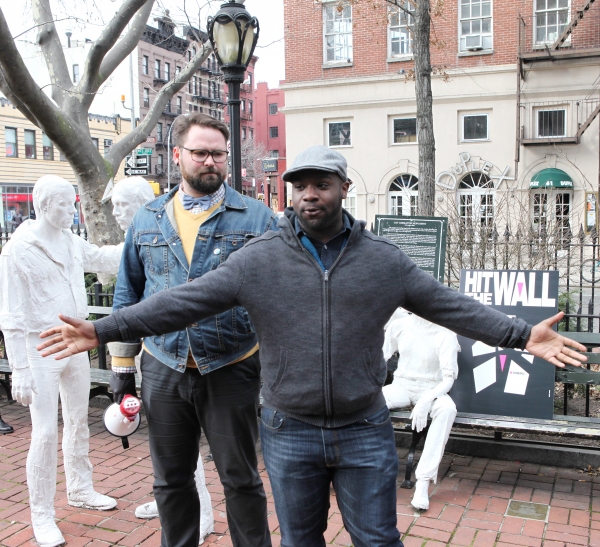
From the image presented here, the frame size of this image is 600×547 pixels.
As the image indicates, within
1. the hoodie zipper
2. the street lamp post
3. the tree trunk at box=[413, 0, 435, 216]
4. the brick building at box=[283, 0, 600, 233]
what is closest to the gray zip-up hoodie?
the hoodie zipper

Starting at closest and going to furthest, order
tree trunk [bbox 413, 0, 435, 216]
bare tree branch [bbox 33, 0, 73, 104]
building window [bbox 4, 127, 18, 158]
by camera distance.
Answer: tree trunk [bbox 413, 0, 435, 216]
bare tree branch [bbox 33, 0, 73, 104]
building window [bbox 4, 127, 18, 158]

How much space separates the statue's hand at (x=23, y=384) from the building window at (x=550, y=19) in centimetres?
2318

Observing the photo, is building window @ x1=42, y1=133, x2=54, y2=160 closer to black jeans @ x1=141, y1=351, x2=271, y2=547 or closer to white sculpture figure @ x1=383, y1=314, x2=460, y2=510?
white sculpture figure @ x1=383, y1=314, x2=460, y2=510

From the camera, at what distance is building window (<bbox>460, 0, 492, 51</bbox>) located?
23.2 metres

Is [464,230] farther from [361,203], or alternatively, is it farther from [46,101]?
[361,203]

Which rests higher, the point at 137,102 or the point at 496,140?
the point at 137,102

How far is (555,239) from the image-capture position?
7812 mm

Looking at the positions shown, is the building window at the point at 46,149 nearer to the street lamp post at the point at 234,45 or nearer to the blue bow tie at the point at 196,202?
the street lamp post at the point at 234,45

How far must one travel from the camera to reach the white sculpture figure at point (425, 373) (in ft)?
14.2

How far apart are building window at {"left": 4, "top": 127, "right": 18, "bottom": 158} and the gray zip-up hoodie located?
4154 centimetres

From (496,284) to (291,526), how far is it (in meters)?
3.21

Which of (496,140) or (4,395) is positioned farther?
(496,140)

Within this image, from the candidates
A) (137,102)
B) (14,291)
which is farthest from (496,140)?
(137,102)

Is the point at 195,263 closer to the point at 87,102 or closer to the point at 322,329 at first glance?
the point at 322,329
